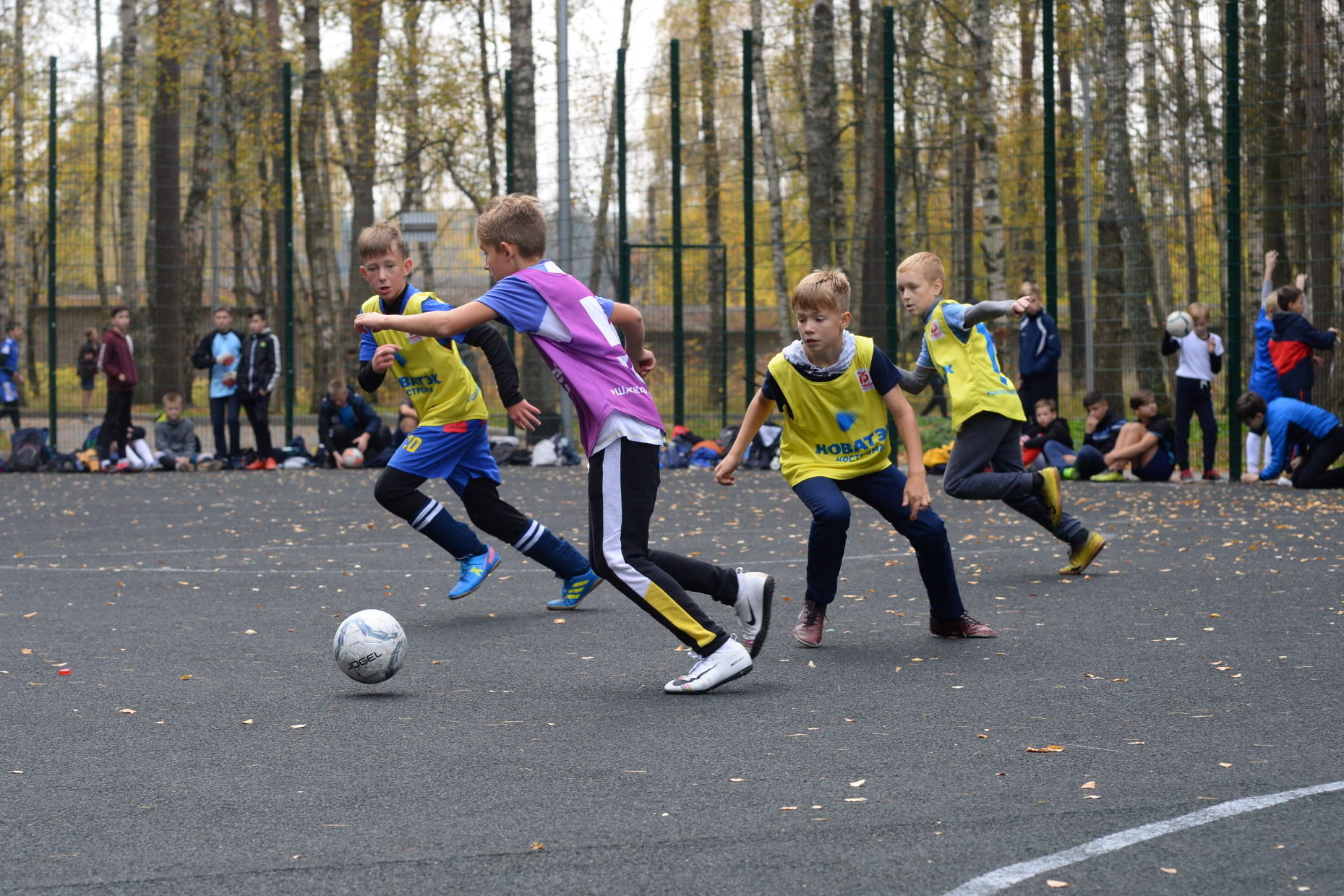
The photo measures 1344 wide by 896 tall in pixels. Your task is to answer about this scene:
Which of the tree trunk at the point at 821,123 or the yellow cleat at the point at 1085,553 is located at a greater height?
the tree trunk at the point at 821,123

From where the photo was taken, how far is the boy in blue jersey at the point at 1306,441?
13000 millimetres

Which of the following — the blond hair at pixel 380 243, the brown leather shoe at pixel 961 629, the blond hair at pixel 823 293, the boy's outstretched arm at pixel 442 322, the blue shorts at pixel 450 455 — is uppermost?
the blond hair at pixel 380 243

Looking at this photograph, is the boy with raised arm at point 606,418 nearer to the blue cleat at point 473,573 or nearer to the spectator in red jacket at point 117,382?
the blue cleat at point 473,573

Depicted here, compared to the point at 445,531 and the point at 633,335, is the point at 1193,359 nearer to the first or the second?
the point at 445,531

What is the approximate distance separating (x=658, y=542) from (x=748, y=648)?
439 cm

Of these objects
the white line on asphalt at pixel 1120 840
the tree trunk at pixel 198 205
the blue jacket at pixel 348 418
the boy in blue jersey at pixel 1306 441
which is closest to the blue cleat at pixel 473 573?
the white line on asphalt at pixel 1120 840

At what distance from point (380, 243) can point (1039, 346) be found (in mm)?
9058

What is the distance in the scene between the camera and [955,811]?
12.7ft

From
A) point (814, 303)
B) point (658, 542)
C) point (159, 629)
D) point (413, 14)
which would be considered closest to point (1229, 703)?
point (814, 303)

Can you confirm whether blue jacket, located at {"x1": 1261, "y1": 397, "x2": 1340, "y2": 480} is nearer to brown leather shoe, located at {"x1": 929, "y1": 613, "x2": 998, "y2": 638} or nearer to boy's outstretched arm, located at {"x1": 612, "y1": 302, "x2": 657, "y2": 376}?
brown leather shoe, located at {"x1": 929, "y1": 613, "x2": 998, "y2": 638}

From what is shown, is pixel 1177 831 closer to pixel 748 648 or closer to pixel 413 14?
pixel 748 648

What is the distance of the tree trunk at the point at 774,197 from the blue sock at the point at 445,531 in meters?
11.1

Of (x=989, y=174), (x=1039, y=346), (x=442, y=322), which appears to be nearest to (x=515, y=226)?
(x=442, y=322)

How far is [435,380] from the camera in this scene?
7.90 meters
